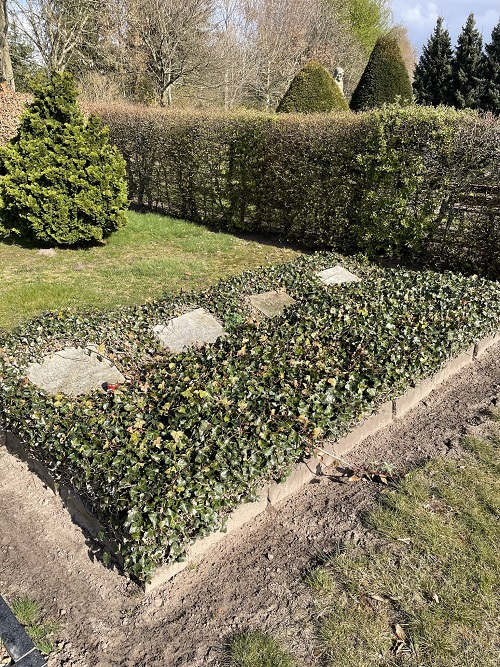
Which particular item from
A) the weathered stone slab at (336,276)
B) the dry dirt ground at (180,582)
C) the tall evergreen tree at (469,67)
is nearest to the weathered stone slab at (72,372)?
the dry dirt ground at (180,582)

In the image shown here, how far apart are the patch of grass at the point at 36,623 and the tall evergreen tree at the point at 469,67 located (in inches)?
1227

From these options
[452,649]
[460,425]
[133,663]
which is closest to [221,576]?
[133,663]

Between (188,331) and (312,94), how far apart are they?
10307mm

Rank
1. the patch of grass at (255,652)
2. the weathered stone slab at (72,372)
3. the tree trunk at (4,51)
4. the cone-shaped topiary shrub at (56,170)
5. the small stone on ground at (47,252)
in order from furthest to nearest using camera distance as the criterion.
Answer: the tree trunk at (4,51)
the small stone on ground at (47,252)
the cone-shaped topiary shrub at (56,170)
the weathered stone slab at (72,372)
the patch of grass at (255,652)

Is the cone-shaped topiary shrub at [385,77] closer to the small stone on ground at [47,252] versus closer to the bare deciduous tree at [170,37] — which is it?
the bare deciduous tree at [170,37]

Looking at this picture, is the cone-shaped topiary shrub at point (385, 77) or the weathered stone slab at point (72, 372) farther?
the cone-shaped topiary shrub at point (385, 77)

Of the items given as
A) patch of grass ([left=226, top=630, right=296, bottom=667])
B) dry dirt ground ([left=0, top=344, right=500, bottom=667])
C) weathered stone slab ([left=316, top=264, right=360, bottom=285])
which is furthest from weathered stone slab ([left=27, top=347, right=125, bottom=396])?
weathered stone slab ([left=316, top=264, right=360, bottom=285])

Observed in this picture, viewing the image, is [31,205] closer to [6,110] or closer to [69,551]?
[6,110]

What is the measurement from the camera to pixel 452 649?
2.05 metres

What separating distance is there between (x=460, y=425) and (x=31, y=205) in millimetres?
7152

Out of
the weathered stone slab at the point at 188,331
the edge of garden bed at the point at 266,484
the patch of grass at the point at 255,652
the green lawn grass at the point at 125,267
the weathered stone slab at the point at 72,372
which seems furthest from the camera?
the green lawn grass at the point at 125,267

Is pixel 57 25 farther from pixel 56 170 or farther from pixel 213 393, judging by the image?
pixel 213 393

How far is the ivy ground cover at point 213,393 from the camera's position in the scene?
7.80 feet

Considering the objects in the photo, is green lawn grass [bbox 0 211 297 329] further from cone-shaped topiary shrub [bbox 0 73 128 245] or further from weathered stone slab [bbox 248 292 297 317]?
weathered stone slab [bbox 248 292 297 317]
